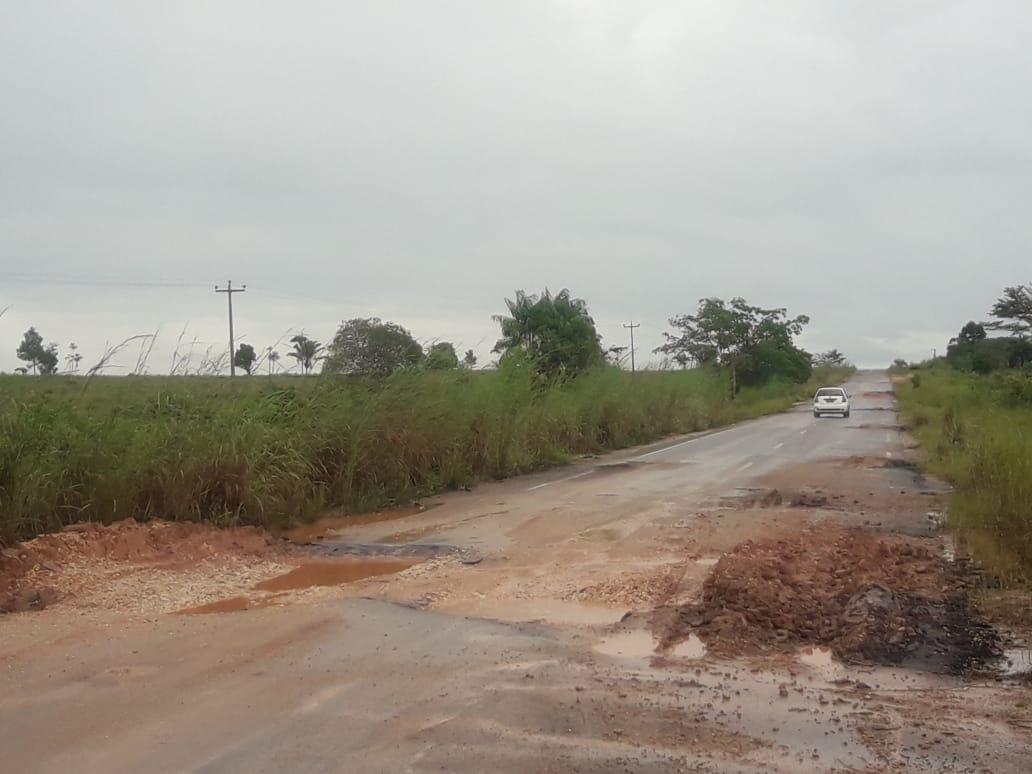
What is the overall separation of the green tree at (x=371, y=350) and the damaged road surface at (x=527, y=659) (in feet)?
19.9

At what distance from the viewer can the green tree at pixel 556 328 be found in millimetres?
34250

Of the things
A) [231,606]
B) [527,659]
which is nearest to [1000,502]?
[527,659]

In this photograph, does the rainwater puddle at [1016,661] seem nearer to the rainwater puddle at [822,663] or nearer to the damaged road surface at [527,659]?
the damaged road surface at [527,659]

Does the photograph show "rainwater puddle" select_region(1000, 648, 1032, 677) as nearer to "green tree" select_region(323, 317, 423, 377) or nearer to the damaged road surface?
the damaged road surface

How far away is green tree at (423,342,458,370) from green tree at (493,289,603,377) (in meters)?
11.9

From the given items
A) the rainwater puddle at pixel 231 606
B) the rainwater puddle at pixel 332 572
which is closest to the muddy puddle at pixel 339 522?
the rainwater puddle at pixel 332 572

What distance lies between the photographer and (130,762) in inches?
198

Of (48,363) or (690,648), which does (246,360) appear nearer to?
(48,363)

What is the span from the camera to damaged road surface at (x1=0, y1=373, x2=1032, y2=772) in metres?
5.16

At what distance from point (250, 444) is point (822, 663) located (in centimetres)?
918

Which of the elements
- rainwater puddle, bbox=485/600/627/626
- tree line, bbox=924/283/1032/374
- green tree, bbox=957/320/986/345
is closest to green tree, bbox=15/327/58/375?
rainwater puddle, bbox=485/600/627/626

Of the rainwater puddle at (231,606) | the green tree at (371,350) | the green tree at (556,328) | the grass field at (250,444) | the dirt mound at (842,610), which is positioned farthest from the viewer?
the green tree at (556,328)

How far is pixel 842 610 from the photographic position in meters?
7.95

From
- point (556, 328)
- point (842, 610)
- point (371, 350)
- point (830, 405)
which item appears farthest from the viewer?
point (830, 405)
